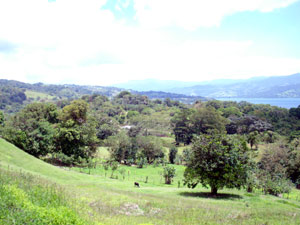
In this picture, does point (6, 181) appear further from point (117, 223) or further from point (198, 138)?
point (198, 138)

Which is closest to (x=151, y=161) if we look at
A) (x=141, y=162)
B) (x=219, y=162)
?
(x=141, y=162)

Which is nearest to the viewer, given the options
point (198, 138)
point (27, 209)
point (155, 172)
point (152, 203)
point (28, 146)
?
point (27, 209)

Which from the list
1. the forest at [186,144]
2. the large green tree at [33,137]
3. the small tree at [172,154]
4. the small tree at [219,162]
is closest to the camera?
the small tree at [219,162]

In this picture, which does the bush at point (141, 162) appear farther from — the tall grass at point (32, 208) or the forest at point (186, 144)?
the tall grass at point (32, 208)

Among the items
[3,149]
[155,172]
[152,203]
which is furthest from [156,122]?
[152,203]

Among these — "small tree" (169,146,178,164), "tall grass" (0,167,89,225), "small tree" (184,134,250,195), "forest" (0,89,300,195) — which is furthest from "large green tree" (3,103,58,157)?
"tall grass" (0,167,89,225)

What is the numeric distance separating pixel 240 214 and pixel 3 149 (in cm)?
2582

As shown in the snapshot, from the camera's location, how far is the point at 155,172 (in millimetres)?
48250

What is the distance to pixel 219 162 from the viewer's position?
65.9ft

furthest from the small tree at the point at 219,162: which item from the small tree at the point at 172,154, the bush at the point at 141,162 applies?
the small tree at the point at 172,154

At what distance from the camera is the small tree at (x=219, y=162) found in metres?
20.3

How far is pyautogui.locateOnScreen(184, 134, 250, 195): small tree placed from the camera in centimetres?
2031

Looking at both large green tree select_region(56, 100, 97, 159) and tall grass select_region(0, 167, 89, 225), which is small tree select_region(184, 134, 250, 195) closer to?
tall grass select_region(0, 167, 89, 225)

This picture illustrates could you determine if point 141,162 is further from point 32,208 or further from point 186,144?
point 32,208
